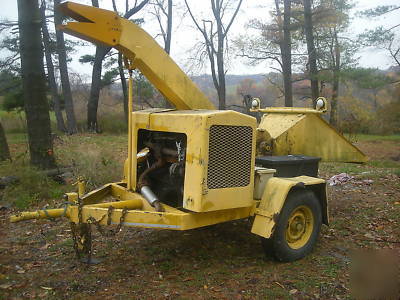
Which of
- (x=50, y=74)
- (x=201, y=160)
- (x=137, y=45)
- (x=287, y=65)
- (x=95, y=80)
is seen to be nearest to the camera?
(x=201, y=160)

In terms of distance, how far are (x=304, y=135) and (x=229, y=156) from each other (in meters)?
2.05

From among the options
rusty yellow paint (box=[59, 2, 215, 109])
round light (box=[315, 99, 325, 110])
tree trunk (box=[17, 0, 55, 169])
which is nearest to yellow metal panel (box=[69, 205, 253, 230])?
rusty yellow paint (box=[59, 2, 215, 109])

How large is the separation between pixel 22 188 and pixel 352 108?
28.9 m

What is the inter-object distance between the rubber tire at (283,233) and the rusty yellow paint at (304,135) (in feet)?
3.40

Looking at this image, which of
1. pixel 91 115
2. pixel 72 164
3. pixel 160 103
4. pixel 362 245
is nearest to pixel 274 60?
pixel 160 103

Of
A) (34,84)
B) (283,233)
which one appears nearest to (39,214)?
(283,233)

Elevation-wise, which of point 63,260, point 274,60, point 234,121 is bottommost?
point 63,260

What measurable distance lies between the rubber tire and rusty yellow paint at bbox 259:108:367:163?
1.04m

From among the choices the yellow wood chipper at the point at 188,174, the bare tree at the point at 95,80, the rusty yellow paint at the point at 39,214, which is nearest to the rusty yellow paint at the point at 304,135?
the yellow wood chipper at the point at 188,174

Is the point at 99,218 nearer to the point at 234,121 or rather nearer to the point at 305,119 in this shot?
the point at 234,121

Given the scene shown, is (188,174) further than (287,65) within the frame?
No

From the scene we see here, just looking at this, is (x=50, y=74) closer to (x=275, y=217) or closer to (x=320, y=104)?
(x=320, y=104)

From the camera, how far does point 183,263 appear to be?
4.34 metres

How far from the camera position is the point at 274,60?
85.0 ft
